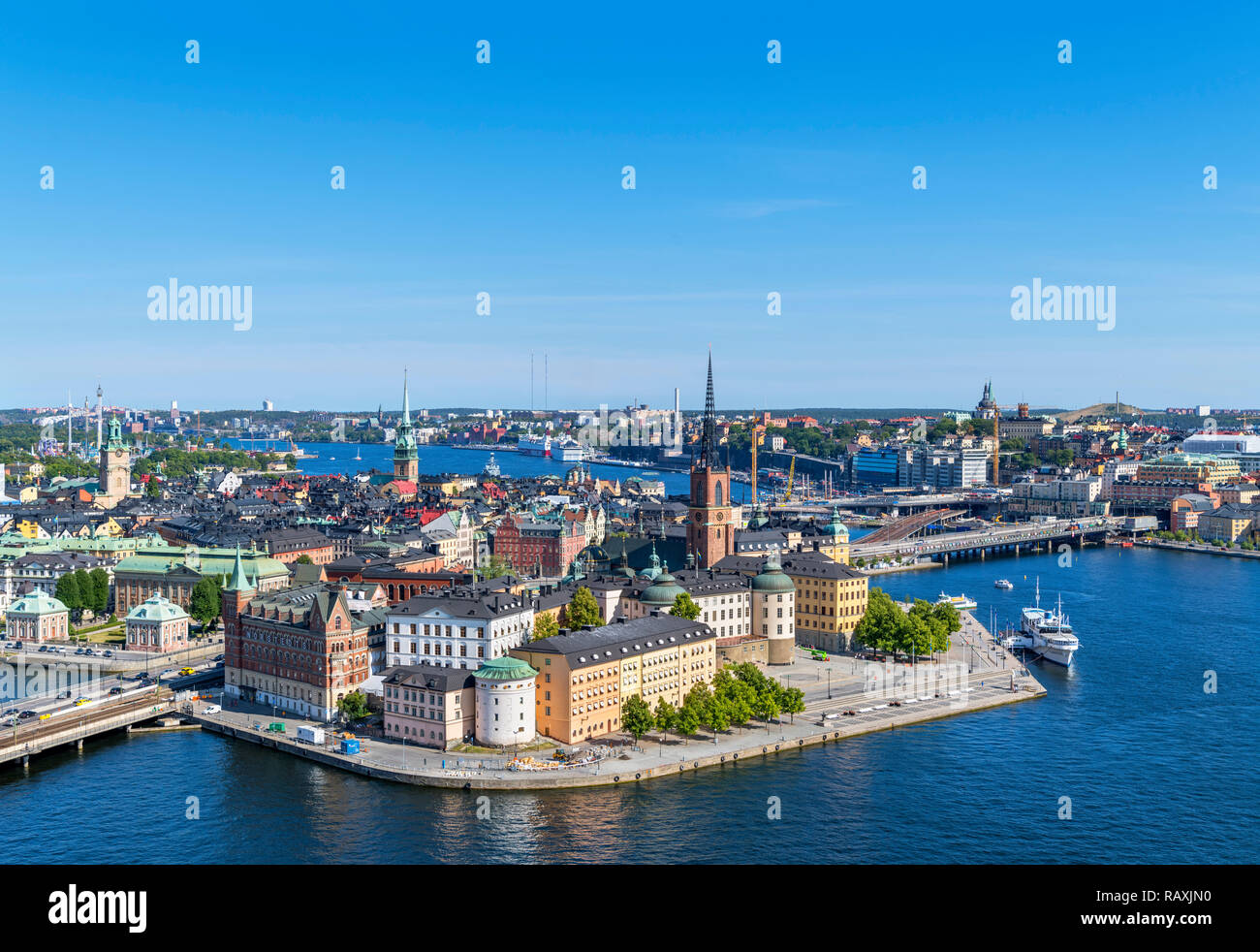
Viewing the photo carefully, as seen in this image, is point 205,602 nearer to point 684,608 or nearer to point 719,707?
point 684,608

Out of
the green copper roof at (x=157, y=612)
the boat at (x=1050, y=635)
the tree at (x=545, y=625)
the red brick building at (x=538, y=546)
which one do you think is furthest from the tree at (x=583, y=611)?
the red brick building at (x=538, y=546)

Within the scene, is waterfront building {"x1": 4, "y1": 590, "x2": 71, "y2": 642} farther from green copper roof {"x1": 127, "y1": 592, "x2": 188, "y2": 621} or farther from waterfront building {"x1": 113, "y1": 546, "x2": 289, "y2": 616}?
green copper roof {"x1": 127, "y1": 592, "x2": 188, "y2": 621}

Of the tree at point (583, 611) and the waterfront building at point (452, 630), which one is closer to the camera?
the waterfront building at point (452, 630)

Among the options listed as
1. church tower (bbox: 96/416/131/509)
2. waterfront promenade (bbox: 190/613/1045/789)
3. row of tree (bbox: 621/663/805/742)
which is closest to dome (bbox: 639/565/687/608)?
A: waterfront promenade (bbox: 190/613/1045/789)

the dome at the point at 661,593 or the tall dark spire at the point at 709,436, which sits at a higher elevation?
the tall dark spire at the point at 709,436

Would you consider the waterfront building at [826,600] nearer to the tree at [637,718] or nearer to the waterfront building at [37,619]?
the tree at [637,718]
